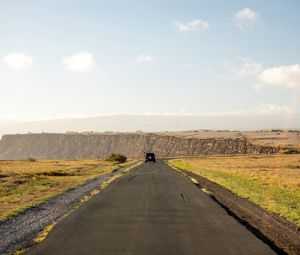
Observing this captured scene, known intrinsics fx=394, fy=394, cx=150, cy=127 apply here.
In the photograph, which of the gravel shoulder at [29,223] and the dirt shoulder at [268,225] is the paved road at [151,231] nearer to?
the dirt shoulder at [268,225]

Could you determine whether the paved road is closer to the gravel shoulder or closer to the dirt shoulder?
the dirt shoulder

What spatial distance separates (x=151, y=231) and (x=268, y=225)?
169 inches

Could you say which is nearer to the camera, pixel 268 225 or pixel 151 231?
pixel 151 231

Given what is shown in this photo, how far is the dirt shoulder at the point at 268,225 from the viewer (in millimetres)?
10773

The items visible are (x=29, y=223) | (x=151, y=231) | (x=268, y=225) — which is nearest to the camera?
(x=151, y=231)

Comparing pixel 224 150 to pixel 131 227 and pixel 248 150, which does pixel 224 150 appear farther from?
pixel 131 227

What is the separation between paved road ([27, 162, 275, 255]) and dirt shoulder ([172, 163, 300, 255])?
16.1 inches

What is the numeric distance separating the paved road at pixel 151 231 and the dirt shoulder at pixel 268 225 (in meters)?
0.41

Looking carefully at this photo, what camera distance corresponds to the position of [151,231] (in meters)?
12.2

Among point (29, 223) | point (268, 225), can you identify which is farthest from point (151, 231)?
point (29, 223)

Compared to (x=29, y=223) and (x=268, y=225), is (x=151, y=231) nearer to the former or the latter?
(x=268, y=225)

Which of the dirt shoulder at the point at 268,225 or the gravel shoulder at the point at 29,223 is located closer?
the dirt shoulder at the point at 268,225

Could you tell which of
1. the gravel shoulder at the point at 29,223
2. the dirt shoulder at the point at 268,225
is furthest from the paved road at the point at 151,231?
the gravel shoulder at the point at 29,223

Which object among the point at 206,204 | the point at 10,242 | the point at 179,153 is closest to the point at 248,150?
the point at 179,153
